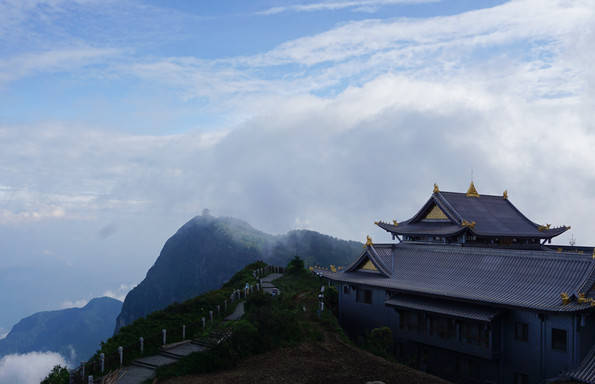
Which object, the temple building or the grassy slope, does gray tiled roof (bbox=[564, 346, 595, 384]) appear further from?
the grassy slope

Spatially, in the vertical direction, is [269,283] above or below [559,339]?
below

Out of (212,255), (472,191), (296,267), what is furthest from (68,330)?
(472,191)

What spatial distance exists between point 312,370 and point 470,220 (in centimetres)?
2037

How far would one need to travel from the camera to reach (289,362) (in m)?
19.5

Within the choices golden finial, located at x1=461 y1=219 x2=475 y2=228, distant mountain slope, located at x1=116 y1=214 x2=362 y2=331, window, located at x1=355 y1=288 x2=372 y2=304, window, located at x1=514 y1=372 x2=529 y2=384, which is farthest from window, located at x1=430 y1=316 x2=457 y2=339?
distant mountain slope, located at x1=116 y1=214 x2=362 y2=331

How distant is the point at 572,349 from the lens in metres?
18.9

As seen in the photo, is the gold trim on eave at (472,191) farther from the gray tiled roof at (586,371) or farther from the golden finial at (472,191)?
the gray tiled roof at (586,371)

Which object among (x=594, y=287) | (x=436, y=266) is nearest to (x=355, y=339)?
(x=436, y=266)

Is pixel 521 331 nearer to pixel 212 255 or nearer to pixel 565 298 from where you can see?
pixel 565 298

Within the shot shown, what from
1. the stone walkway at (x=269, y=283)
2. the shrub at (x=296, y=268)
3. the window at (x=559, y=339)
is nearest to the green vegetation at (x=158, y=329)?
the stone walkway at (x=269, y=283)

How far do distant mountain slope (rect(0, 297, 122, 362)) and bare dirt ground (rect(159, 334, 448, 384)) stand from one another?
133 metres

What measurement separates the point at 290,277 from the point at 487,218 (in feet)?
69.1

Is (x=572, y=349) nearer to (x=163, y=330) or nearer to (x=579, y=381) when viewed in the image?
(x=579, y=381)

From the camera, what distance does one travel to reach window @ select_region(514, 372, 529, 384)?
20.9 meters
